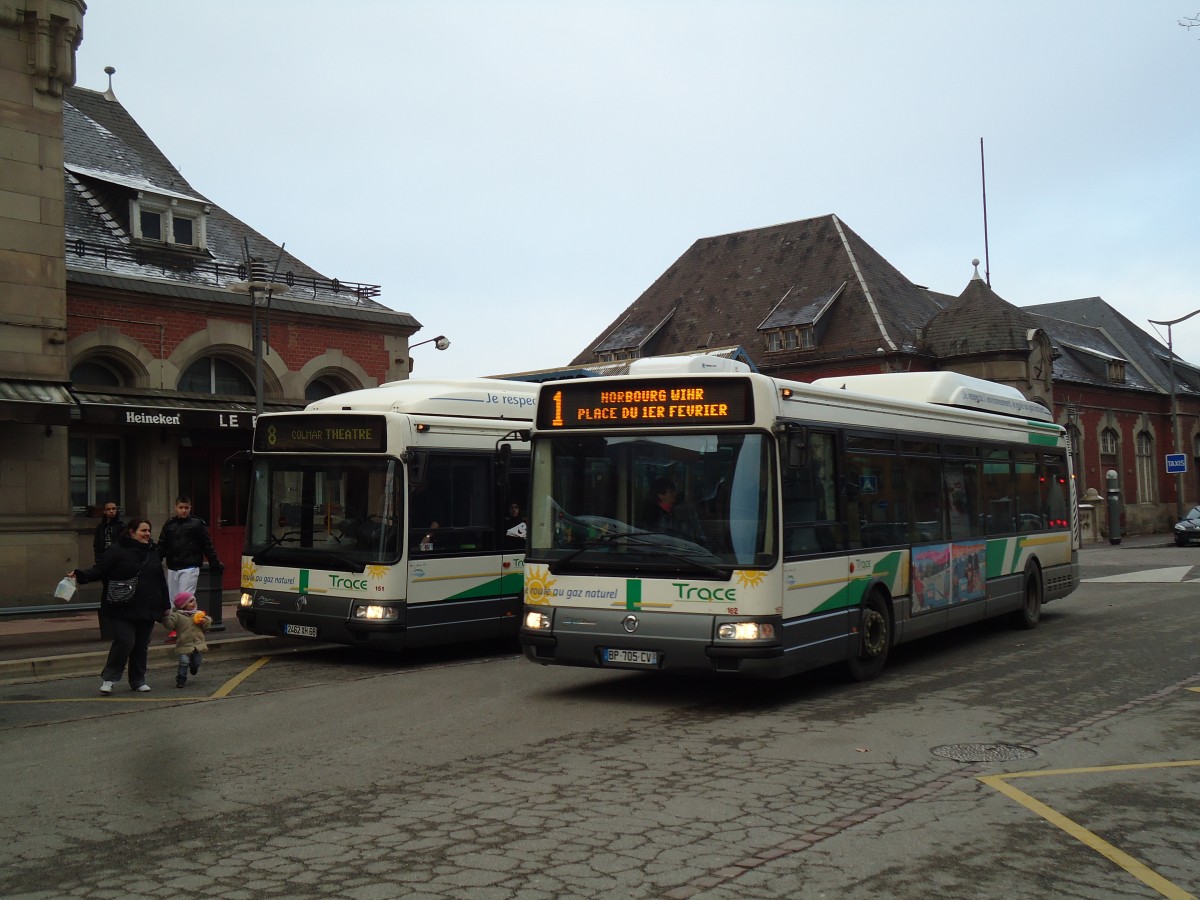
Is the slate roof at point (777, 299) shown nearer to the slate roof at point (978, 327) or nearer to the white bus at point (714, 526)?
the slate roof at point (978, 327)

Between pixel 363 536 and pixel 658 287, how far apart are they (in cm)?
4436

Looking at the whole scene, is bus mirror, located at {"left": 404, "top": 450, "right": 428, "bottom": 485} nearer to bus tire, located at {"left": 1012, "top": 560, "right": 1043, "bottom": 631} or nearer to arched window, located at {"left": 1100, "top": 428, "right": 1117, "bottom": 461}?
bus tire, located at {"left": 1012, "top": 560, "right": 1043, "bottom": 631}

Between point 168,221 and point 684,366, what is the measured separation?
52.3 ft

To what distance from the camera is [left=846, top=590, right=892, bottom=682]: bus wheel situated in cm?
1104

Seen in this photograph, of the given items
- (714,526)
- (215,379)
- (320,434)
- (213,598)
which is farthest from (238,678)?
(215,379)

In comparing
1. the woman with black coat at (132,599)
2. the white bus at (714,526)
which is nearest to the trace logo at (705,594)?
the white bus at (714,526)

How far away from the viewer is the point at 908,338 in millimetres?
45406

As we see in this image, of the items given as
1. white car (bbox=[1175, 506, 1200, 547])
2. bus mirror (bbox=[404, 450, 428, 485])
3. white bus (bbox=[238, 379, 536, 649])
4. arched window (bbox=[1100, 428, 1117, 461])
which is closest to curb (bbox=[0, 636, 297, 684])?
white bus (bbox=[238, 379, 536, 649])

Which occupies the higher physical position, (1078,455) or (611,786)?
(1078,455)

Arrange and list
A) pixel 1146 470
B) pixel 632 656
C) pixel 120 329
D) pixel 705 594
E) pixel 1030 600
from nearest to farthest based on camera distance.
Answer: pixel 705 594 → pixel 632 656 → pixel 1030 600 → pixel 120 329 → pixel 1146 470

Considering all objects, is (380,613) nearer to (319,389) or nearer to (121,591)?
(121,591)

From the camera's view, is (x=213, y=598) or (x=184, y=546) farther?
(x=213, y=598)

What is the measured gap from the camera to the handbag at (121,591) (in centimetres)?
1090

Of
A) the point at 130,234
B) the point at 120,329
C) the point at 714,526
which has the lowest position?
the point at 714,526
